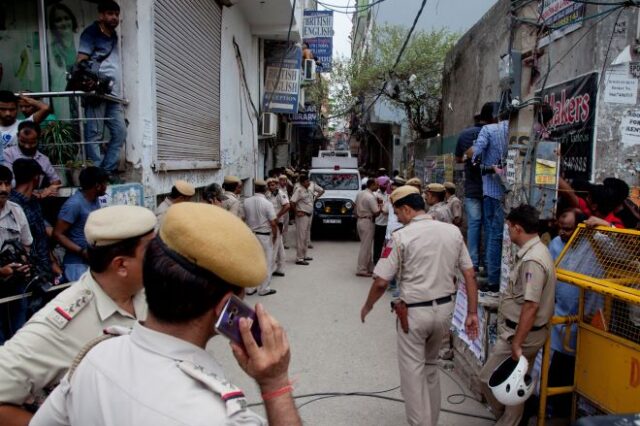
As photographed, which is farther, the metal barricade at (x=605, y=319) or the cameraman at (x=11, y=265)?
the cameraman at (x=11, y=265)

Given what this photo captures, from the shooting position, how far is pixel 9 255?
11.0 feet

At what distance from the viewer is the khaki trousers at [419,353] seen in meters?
3.50

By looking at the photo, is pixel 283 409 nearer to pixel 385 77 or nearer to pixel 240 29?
pixel 240 29

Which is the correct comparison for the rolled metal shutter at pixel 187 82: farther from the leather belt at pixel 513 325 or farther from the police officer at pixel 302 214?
the leather belt at pixel 513 325

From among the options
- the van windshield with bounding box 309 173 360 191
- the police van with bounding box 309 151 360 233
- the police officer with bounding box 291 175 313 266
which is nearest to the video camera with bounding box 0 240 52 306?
the police officer with bounding box 291 175 313 266

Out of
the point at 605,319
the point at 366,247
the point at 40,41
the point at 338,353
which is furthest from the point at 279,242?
the point at 605,319

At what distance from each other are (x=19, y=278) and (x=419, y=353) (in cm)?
292

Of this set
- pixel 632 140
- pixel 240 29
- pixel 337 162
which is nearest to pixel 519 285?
pixel 632 140

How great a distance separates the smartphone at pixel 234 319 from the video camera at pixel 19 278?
287 cm

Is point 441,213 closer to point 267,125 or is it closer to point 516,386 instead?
point 516,386

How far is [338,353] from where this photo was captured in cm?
534

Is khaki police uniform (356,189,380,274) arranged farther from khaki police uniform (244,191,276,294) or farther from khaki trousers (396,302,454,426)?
khaki trousers (396,302,454,426)

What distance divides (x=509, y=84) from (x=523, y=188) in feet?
3.19

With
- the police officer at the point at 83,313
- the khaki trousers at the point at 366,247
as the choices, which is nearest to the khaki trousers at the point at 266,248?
the khaki trousers at the point at 366,247
